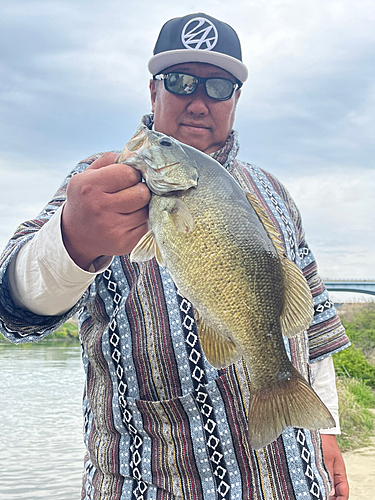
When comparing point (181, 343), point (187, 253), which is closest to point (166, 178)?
point (187, 253)

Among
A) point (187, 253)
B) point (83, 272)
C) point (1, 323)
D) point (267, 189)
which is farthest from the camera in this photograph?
point (267, 189)

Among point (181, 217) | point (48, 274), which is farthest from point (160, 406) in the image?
point (181, 217)

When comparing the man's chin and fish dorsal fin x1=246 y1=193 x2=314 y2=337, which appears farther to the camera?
the man's chin

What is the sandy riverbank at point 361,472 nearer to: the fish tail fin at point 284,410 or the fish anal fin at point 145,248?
the fish tail fin at point 284,410

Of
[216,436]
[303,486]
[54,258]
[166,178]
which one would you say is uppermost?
[166,178]

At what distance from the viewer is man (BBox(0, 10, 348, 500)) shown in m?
1.59

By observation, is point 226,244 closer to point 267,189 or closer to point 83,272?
point 83,272

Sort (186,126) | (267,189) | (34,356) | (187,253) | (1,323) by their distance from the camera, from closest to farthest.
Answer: (187,253)
(1,323)
(186,126)
(267,189)
(34,356)

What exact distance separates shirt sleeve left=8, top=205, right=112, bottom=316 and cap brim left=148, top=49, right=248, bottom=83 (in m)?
1.15

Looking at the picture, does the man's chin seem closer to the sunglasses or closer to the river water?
the sunglasses

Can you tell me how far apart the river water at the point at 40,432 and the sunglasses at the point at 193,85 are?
7099 mm

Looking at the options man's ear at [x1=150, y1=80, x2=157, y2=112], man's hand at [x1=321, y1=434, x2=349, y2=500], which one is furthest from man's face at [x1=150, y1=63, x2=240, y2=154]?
man's hand at [x1=321, y1=434, x2=349, y2=500]

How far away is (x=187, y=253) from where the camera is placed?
4.66 ft

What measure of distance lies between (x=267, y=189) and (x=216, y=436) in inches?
52.5
